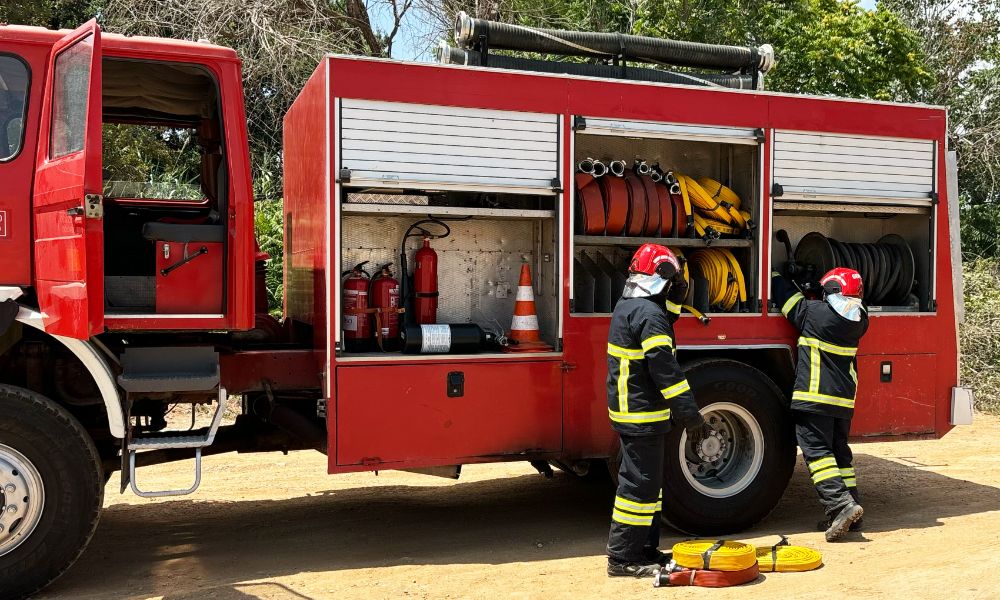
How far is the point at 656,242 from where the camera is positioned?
6.19 metres

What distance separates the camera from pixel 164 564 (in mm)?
5500

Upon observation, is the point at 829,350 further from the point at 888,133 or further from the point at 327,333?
the point at 327,333

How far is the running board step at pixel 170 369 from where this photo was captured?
4.95 metres

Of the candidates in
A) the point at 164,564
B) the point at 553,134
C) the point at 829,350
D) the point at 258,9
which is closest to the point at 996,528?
the point at 829,350

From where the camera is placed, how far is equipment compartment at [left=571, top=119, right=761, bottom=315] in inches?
239

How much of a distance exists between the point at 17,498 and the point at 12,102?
1.99m

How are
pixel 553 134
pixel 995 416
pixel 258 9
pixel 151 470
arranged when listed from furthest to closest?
pixel 258 9, pixel 995 416, pixel 151 470, pixel 553 134

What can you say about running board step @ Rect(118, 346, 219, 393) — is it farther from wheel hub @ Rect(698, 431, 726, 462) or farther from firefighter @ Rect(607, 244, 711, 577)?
wheel hub @ Rect(698, 431, 726, 462)

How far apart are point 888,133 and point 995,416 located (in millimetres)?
6823

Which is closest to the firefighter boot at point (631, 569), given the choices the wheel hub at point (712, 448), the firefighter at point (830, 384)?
the wheel hub at point (712, 448)

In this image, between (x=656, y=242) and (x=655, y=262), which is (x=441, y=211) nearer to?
(x=655, y=262)

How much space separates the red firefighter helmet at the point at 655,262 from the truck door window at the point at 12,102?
338cm

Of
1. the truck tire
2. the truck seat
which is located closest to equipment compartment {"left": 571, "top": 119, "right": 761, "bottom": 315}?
the truck seat

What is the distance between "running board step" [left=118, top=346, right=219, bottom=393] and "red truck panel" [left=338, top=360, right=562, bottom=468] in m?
0.72
